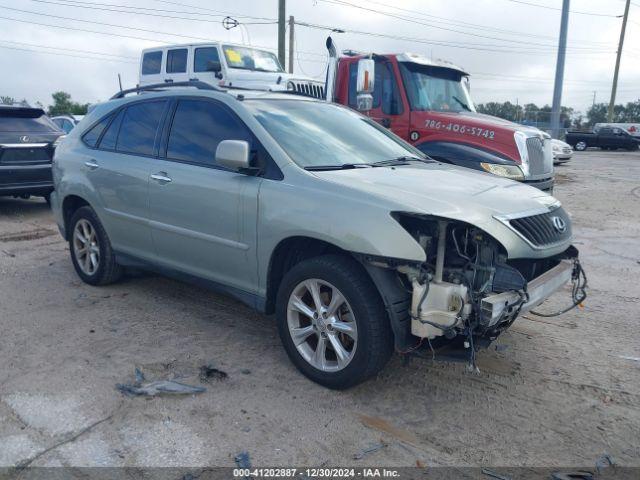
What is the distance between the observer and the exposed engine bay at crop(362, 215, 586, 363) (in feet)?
9.91

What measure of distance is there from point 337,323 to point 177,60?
1129 cm

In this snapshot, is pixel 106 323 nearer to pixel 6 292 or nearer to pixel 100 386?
pixel 100 386

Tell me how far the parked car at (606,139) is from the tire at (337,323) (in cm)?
3329

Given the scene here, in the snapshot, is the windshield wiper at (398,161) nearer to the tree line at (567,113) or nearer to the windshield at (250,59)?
the windshield at (250,59)

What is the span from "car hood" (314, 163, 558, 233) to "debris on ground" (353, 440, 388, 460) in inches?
49.6

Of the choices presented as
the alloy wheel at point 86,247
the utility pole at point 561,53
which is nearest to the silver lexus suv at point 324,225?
the alloy wheel at point 86,247

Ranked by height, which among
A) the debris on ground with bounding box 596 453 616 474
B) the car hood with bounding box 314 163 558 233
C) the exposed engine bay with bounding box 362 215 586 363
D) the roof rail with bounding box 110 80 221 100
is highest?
the roof rail with bounding box 110 80 221 100

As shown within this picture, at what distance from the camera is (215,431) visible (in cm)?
303

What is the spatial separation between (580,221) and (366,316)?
7.36m

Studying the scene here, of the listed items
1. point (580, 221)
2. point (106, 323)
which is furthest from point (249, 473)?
point (580, 221)

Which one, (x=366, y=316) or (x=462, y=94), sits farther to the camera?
(x=462, y=94)

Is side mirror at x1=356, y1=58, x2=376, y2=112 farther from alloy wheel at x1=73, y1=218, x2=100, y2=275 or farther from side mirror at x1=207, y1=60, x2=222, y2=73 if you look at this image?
side mirror at x1=207, y1=60, x2=222, y2=73

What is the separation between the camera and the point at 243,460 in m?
2.79

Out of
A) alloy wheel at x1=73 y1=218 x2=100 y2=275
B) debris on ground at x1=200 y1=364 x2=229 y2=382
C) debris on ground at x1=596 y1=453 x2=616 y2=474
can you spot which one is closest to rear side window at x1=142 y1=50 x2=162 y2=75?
alloy wheel at x1=73 y1=218 x2=100 y2=275
